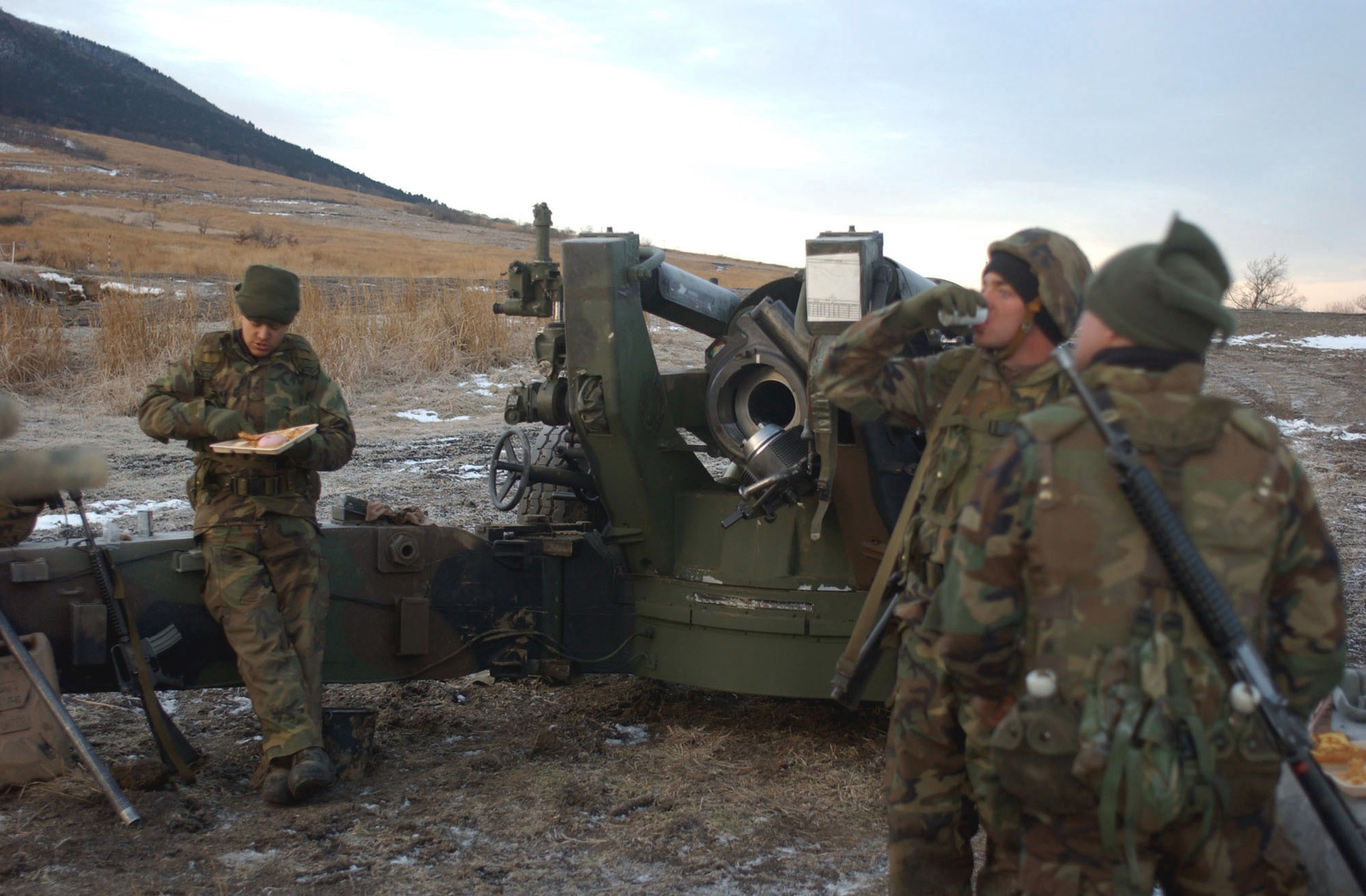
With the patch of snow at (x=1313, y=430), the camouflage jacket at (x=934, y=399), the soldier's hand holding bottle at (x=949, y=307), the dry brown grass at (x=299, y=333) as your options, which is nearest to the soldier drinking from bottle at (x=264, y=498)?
the camouflage jacket at (x=934, y=399)

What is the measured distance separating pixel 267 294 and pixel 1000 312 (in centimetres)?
251

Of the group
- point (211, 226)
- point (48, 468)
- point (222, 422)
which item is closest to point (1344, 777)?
Answer: point (48, 468)

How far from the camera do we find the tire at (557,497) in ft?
18.9

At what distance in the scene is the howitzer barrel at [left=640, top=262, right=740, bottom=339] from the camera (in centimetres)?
493

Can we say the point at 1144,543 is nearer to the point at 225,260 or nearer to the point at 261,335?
the point at 261,335

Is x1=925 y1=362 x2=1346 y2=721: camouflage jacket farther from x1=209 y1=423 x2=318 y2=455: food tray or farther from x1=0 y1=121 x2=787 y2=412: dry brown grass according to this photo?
x1=0 y1=121 x2=787 y2=412: dry brown grass

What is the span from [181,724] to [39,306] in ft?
28.5

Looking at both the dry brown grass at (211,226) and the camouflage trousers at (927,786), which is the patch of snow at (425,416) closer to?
the dry brown grass at (211,226)

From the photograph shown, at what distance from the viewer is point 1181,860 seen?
220cm

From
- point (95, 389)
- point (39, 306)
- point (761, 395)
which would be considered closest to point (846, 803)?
point (761, 395)

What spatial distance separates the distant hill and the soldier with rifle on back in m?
62.9

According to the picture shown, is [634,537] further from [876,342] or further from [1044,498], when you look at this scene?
[1044,498]

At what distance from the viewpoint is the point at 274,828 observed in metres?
3.80

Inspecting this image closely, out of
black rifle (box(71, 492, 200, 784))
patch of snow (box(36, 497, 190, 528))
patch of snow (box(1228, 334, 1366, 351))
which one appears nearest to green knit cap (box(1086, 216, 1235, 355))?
black rifle (box(71, 492, 200, 784))
